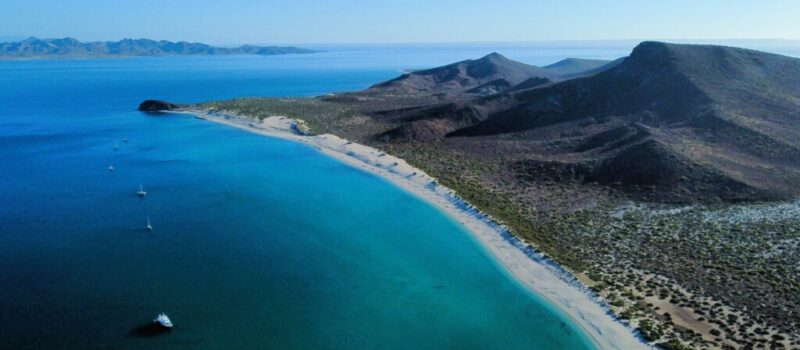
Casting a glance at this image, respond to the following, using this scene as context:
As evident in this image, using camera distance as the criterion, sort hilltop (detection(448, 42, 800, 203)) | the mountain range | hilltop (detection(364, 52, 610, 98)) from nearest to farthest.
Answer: hilltop (detection(448, 42, 800, 203)) → the mountain range → hilltop (detection(364, 52, 610, 98))

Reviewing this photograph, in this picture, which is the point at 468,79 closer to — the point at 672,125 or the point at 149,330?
the point at 672,125

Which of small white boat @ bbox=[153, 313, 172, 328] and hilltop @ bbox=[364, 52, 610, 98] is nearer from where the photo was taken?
small white boat @ bbox=[153, 313, 172, 328]

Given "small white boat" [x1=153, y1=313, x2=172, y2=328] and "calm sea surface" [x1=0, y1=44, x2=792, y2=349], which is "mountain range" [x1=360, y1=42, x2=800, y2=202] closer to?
"calm sea surface" [x1=0, y1=44, x2=792, y2=349]

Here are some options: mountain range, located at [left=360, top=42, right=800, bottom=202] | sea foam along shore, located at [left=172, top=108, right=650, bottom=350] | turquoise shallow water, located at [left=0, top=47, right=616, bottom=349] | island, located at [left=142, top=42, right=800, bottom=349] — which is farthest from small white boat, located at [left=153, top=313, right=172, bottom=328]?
mountain range, located at [left=360, top=42, right=800, bottom=202]

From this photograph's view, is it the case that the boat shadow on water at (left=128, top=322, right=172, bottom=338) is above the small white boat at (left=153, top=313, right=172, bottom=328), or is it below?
below

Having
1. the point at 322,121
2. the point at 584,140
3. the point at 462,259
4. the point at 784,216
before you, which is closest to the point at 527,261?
the point at 462,259

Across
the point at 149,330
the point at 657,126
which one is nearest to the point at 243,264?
the point at 149,330

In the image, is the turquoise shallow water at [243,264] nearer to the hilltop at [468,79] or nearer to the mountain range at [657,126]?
the mountain range at [657,126]
